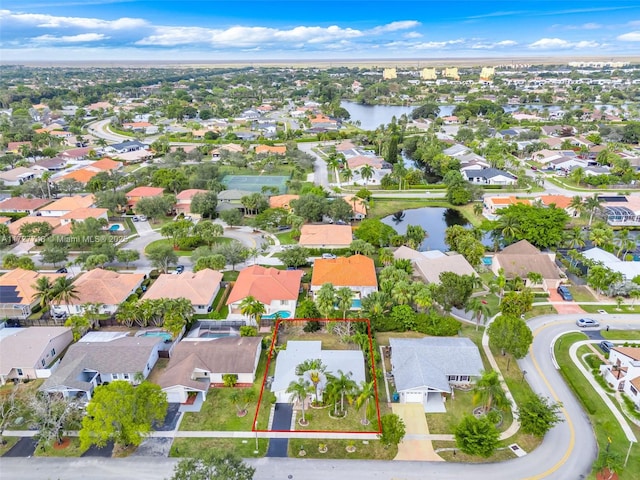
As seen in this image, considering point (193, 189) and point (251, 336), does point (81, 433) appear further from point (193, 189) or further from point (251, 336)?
point (193, 189)

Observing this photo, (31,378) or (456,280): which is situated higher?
(456,280)

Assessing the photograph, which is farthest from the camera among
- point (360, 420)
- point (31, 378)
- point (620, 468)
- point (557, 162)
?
point (557, 162)

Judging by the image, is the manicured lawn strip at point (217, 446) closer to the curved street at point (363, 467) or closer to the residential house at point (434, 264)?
the curved street at point (363, 467)

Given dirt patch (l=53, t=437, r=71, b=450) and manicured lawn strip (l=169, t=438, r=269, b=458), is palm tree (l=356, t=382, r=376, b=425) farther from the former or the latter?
dirt patch (l=53, t=437, r=71, b=450)

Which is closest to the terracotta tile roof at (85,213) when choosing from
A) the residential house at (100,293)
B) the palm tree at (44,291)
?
the residential house at (100,293)

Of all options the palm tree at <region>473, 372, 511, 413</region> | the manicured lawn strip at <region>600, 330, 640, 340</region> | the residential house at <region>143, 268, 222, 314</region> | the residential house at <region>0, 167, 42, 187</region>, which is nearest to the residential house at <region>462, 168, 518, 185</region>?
the manicured lawn strip at <region>600, 330, 640, 340</region>

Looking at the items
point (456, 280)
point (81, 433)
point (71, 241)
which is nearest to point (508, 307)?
point (456, 280)

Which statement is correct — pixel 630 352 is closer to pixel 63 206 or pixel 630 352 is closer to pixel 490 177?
pixel 490 177

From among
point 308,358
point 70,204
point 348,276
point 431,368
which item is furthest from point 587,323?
point 70,204
